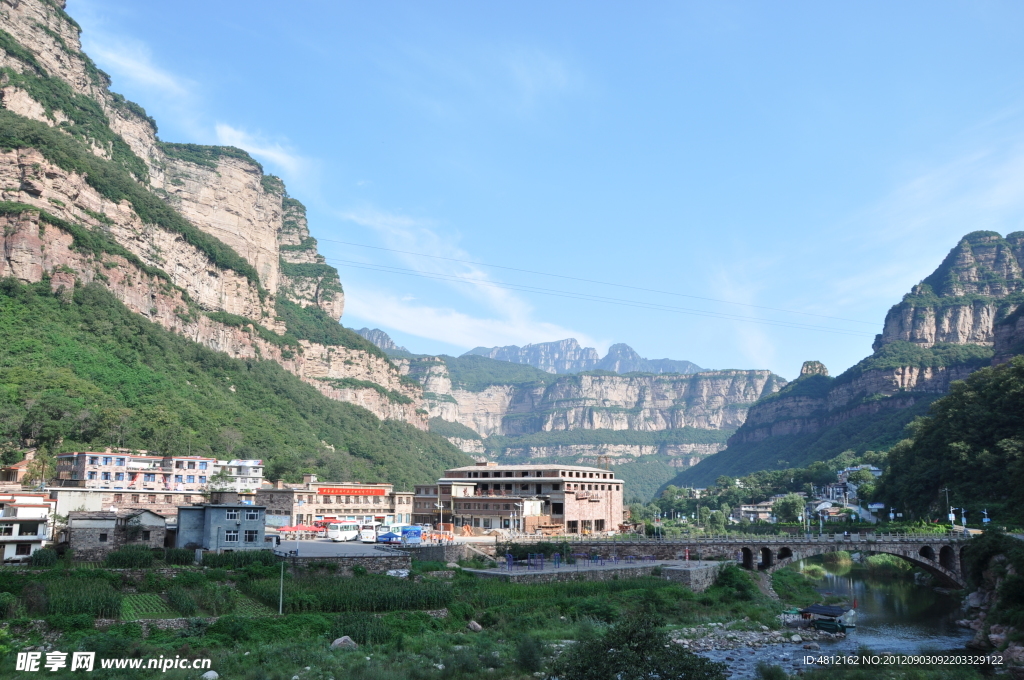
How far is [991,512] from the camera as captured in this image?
272 ft

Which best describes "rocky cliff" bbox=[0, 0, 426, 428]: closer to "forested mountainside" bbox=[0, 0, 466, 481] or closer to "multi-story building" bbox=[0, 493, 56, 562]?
"forested mountainside" bbox=[0, 0, 466, 481]

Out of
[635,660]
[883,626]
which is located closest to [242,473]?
[883,626]

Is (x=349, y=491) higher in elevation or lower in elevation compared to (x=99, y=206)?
lower

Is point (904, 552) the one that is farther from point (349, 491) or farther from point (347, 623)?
point (349, 491)

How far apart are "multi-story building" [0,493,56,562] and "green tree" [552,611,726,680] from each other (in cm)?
3848

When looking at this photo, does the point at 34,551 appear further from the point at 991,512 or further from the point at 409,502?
the point at 991,512

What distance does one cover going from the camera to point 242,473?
9531 cm

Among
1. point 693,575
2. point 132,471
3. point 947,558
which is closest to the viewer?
point 693,575

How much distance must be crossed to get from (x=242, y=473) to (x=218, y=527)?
43343 millimetres

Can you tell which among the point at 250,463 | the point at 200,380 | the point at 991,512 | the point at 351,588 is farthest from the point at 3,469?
the point at 991,512

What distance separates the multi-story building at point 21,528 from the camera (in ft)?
163

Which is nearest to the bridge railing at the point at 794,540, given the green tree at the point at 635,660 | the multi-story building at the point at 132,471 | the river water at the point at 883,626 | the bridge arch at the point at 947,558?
the bridge arch at the point at 947,558

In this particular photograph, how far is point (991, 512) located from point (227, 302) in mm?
150847

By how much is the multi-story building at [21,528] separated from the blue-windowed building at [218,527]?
882cm
